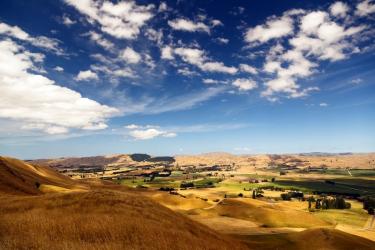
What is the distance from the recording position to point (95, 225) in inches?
1329

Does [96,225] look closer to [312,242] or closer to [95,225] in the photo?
[95,225]

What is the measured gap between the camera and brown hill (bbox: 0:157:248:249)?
1191 inches

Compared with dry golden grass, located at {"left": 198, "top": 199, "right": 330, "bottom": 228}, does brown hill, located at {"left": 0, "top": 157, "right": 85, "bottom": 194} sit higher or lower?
higher

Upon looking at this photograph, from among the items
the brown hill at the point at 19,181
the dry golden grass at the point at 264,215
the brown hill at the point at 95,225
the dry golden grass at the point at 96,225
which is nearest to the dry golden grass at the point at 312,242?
the dry golden grass at the point at 264,215

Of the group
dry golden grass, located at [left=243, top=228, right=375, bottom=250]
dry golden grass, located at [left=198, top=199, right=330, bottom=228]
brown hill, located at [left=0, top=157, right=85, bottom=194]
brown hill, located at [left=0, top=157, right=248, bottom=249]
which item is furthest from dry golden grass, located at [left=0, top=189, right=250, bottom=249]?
dry golden grass, located at [left=198, top=199, right=330, bottom=228]

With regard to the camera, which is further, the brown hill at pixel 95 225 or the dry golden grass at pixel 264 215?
the dry golden grass at pixel 264 215

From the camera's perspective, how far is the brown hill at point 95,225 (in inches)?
1191

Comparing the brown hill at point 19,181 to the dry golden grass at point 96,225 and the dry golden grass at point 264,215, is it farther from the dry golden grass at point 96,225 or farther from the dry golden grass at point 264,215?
the dry golden grass at point 264,215

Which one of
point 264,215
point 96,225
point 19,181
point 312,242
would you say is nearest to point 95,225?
point 96,225

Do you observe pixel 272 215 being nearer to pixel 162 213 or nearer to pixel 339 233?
pixel 339 233

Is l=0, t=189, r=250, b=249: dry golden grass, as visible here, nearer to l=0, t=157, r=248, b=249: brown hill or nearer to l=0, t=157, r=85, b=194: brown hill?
l=0, t=157, r=248, b=249: brown hill

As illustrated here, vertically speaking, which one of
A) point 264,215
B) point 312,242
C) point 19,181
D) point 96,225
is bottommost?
point 264,215

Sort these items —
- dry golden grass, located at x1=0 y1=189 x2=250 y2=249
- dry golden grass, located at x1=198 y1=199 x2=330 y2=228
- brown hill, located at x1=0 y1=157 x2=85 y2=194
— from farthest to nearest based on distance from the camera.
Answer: dry golden grass, located at x1=198 y1=199 x2=330 y2=228 → brown hill, located at x1=0 y1=157 x2=85 y2=194 → dry golden grass, located at x1=0 y1=189 x2=250 y2=249

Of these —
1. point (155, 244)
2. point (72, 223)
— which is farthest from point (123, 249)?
point (72, 223)
